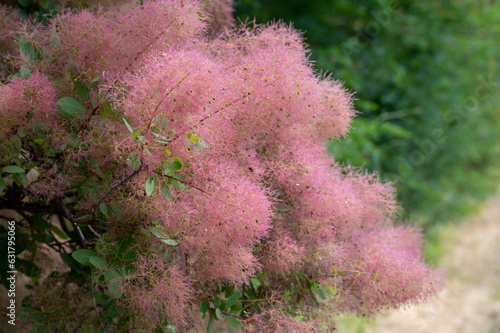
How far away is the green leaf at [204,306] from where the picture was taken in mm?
1042

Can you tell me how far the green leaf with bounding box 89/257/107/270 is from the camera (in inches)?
37.3

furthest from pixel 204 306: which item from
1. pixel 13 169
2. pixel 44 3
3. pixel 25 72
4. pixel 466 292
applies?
pixel 466 292

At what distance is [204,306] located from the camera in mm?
1049

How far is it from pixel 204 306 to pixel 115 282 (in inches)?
8.3

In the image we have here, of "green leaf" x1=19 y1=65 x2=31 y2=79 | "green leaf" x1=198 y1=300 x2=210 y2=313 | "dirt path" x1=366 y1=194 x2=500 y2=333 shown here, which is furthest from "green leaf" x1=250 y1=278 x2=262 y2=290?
"dirt path" x1=366 y1=194 x2=500 y2=333

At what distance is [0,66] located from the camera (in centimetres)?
107

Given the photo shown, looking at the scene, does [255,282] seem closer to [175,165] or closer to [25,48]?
[175,165]

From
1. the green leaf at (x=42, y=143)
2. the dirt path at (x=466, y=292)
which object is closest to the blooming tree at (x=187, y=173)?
the green leaf at (x=42, y=143)

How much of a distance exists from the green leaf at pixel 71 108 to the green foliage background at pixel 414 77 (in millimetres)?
2206

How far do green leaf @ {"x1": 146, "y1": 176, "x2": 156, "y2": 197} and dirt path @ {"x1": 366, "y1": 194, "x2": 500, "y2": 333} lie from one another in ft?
6.54

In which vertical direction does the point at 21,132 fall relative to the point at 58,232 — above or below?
above

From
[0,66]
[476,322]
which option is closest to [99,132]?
[0,66]

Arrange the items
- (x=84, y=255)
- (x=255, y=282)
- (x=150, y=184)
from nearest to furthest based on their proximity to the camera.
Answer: (x=150, y=184) < (x=84, y=255) < (x=255, y=282)

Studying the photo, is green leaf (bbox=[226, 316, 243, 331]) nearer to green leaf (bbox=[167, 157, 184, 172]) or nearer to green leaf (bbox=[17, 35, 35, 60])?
green leaf (bbox=[167, 157, 184, 172])
